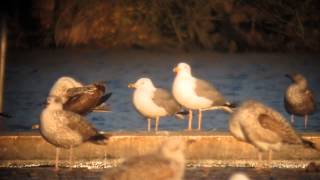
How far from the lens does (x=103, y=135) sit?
45.4ft

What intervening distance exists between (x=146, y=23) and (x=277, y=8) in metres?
4.07

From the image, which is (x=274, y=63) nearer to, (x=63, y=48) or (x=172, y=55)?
(x=172, y=55)

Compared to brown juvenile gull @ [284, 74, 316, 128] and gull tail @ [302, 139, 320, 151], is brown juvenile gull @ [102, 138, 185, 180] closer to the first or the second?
gull tail @ [302, 139, 320, 151]

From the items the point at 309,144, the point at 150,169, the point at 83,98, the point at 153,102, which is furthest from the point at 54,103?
the point at 150,169

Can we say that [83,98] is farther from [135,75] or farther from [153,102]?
[135,75]

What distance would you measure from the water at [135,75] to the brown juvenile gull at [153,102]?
1.70m

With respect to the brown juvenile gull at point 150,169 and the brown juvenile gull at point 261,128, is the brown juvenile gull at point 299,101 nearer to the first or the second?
the brown juvenile gull at point 261,128

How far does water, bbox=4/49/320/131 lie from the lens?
18.4 metres

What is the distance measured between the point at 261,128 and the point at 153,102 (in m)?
2.35

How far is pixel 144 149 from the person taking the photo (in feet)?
46.3

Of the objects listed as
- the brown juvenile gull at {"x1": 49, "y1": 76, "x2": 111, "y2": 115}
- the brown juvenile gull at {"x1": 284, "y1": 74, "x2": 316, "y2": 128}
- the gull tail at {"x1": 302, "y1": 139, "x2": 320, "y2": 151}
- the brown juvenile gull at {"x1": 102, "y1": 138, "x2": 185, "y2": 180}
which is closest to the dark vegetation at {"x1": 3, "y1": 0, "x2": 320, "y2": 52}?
the brown juvenile gull at {"x1": 284, "y1": 74, "x2": 316, "y2": 128}

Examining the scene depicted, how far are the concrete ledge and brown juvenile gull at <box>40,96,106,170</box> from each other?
1.00 feet

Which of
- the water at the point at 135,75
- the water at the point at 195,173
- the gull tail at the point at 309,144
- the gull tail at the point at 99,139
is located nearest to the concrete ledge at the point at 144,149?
the gull tail at the point at 309,144

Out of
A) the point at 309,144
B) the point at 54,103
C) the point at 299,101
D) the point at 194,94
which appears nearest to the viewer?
the point at 54,103
